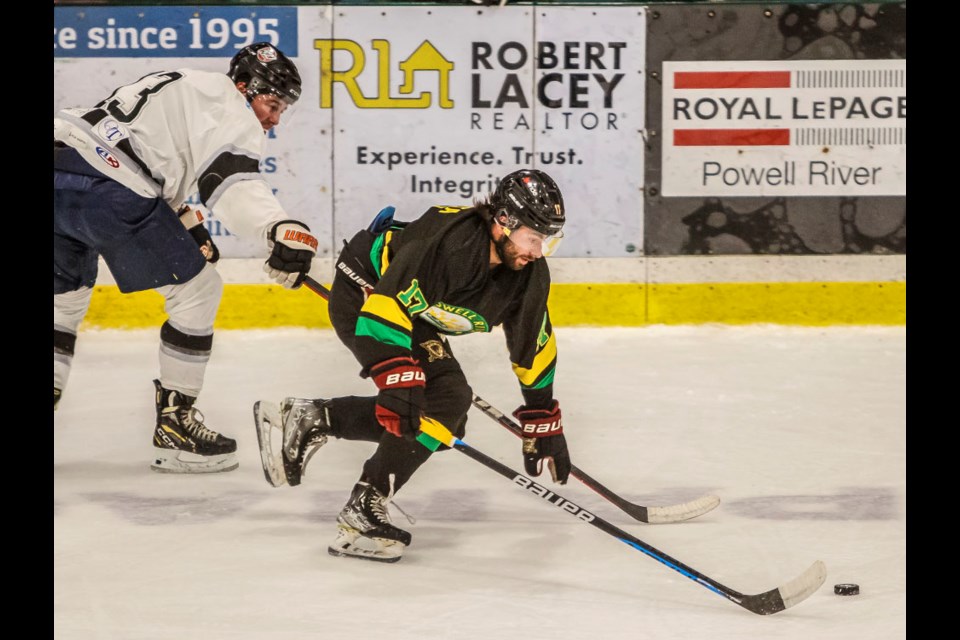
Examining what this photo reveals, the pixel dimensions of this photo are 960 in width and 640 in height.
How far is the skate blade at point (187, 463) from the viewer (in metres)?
3.56

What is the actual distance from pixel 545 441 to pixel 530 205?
549 millimetres

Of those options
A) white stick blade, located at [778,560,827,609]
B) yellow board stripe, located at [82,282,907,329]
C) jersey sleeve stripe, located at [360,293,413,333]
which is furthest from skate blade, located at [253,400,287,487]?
yellow board stripe, located at [82,282,907,329]

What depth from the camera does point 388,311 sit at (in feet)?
8.70

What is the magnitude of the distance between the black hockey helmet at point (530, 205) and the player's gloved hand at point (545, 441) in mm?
420

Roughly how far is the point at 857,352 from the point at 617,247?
3.72ft

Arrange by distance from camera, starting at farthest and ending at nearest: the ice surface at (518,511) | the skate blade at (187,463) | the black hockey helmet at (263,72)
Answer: the skate blade at (187,463), the black hockey helmet at (263,72), the ice surface at (518,511)

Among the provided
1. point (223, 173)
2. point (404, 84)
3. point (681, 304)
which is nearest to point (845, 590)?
point (223, 173)

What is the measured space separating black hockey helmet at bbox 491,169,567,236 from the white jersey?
2.60 ft

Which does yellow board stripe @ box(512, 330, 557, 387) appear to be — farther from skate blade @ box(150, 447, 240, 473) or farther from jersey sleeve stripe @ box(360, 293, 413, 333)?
skate blade @ box(150, 447, 240, 473)

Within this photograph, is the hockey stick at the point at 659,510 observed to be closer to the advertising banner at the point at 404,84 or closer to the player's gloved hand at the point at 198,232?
the player's gloved hand at the point at 198,232

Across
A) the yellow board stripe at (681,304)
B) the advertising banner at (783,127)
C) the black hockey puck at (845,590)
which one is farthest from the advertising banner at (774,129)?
the black hockey puck at (845,590)

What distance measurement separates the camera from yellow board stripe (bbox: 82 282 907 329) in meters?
5.45
